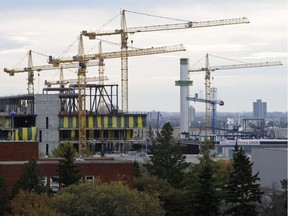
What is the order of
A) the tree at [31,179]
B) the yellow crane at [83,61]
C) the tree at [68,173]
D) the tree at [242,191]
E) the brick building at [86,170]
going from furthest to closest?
1. the yellow crane at [83,61]
2. the brick building at [86,170]
3. the tree at [68,173]
4. the tree at [31,179]
5. the tree at [242,191]

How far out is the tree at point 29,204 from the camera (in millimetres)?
36819

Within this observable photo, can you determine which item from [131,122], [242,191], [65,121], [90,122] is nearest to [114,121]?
[131,122]

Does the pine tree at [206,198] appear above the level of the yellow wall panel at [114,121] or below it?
below

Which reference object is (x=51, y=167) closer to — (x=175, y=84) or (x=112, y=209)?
(x=112, y=209)

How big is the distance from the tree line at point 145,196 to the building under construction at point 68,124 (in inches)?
A: 2838

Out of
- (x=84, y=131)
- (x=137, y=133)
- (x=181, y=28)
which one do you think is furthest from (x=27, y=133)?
(x=181, y=28)

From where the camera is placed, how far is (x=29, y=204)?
1558 inches

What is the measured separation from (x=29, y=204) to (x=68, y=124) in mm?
88972

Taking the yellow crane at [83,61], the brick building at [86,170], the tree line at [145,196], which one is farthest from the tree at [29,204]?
the yellow crane at [83,61]

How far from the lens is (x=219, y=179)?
2163 inches

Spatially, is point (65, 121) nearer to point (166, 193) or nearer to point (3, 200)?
point (166, 193)

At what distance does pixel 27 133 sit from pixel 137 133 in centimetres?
3083

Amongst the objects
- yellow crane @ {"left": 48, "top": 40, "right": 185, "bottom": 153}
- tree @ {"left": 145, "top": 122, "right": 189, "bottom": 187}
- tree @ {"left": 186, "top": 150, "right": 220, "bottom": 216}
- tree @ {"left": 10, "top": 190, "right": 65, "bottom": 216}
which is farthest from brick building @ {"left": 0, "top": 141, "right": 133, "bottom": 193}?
yellow crane @ {"left": 48, "top": 40, "right": 185, "bottom": 153}

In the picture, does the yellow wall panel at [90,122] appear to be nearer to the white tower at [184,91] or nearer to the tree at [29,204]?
the white tower at [184,91]
